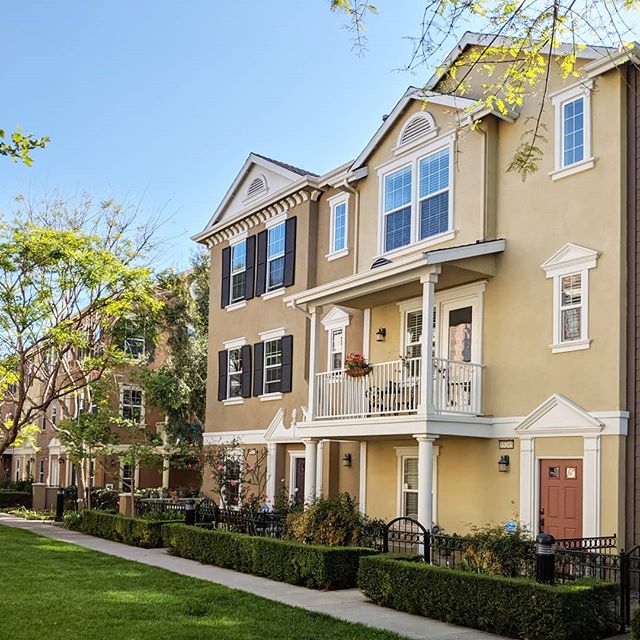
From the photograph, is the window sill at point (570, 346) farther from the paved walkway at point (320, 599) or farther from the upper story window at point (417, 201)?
the paved walkway at point (320, 599)

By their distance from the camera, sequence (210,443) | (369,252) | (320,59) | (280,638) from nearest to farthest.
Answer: (320,59), (280,638), (369,252), (210,443)

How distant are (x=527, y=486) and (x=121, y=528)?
10.4 metres

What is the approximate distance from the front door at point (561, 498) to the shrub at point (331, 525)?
2984 mm

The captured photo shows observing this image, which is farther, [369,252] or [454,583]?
[369,252]

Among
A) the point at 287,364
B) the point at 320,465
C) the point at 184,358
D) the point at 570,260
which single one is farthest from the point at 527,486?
the point at 184,358

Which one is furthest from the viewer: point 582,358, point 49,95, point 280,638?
point 49,95

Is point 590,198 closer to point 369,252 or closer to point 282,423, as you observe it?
point 369,252

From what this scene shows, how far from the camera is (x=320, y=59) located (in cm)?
884

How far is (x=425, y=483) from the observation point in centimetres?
1523

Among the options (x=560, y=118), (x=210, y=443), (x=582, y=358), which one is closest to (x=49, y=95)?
(x=560, y=118)

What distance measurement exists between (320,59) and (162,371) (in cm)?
2641

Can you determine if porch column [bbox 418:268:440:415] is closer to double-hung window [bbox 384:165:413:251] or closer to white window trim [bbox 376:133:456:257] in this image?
white window trim [bbox 376:133:456:257]

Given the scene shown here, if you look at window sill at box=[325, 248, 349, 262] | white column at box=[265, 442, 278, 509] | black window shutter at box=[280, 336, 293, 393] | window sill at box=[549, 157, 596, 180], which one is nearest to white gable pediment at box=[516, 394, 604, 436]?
window sill at box=[549, 157, 596, 180]

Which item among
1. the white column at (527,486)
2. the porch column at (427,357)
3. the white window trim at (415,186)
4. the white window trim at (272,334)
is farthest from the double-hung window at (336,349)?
the white column at (527,486)
